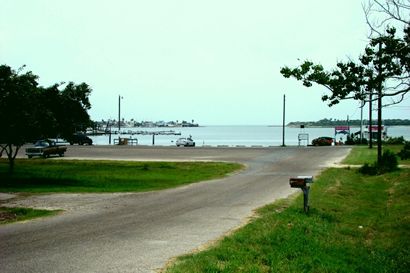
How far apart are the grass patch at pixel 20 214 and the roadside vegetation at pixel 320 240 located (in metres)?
5.97

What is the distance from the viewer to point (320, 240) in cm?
1117

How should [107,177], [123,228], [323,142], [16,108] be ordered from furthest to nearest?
[323,142] → [107,177] → [16,108] → [123,228]

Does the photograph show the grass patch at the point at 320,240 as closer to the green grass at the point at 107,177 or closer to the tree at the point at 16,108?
the green grass at the point at 107,177

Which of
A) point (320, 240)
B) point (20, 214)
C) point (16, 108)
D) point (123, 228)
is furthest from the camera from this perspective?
point (16, 108)

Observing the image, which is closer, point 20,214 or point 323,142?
point 20,214

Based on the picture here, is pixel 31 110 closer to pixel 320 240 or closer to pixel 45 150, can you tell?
pixel 320 240

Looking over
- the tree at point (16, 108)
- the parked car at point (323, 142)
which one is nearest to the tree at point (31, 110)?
the tree at point (16, 108)

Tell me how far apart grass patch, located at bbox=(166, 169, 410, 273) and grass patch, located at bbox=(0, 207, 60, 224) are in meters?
6.00

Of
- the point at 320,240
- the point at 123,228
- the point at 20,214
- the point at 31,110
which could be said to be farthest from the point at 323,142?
the point at 123,228

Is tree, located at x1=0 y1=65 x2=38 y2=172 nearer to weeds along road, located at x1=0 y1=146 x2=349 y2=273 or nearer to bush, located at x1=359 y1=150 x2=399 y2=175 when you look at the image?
weeds along road, located at x1=0 y1=146 x2=349 y2=273

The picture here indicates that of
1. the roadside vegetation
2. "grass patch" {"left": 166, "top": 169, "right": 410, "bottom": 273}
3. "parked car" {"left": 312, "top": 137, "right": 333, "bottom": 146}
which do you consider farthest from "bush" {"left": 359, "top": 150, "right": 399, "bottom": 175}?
"parked car" {"left": 312, "top": 137, "right": 333, "bottom": 146}

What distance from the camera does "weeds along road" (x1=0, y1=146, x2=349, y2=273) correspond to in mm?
8664

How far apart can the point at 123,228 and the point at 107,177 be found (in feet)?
48.0

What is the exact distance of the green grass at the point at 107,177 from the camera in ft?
71.3
